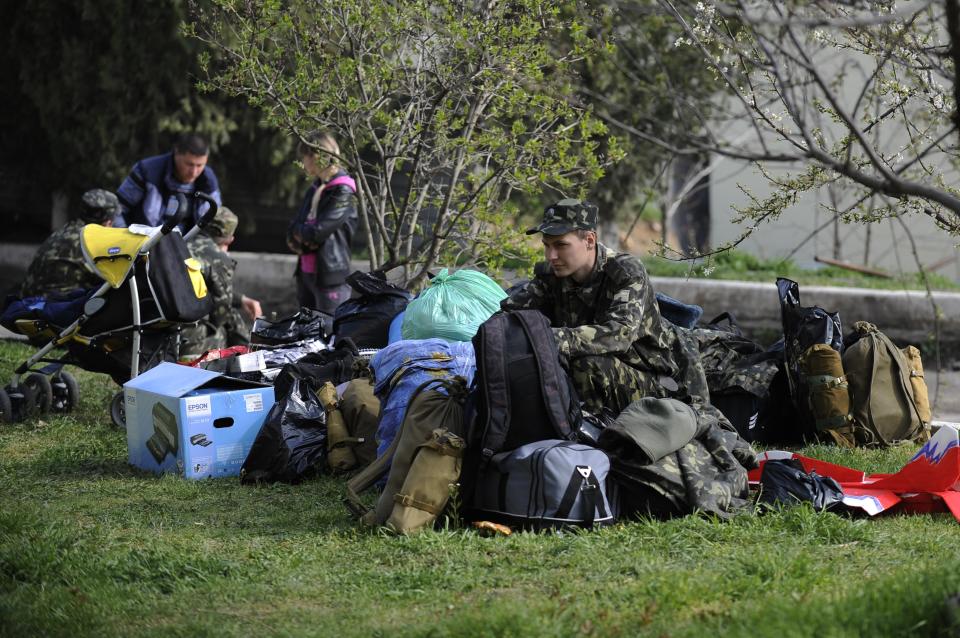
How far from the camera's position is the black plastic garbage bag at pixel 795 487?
16.7 feet

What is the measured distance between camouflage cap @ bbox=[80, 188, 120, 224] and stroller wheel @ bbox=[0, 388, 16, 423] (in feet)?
3.93

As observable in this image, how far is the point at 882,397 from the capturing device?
21.5ft

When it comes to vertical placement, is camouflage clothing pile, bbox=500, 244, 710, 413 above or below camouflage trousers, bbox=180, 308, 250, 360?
above

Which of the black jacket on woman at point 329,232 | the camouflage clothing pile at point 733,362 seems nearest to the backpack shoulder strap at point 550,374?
the camouflage clothing pile at point 733,362

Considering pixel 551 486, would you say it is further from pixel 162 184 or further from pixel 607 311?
pixel 162 184

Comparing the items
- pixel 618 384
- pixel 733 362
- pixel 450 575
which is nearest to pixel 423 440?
pixel 450 575

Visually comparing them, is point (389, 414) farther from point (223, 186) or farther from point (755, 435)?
point (223, 186)

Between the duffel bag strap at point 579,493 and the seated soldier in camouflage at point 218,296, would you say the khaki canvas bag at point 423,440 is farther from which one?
the seated soldier in camouflage at point 218,296

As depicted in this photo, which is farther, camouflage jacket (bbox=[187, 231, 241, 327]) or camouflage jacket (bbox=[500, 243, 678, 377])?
camouflage jacket (bbox=[187, 231, 241, 327])

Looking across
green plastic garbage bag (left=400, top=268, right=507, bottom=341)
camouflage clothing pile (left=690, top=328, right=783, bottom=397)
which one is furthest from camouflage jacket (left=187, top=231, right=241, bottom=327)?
camouflage clothing pile (left=690, top=328, right=783, bottom=397)

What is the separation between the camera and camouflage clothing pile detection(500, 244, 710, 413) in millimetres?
5449

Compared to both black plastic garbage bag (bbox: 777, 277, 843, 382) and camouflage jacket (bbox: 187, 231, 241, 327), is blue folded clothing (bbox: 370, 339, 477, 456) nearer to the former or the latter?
black plastic garbage bag (bbox: 777, 277, 843, 382)

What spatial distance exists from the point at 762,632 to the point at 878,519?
1.79m

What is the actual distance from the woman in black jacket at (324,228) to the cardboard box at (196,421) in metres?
2.09
